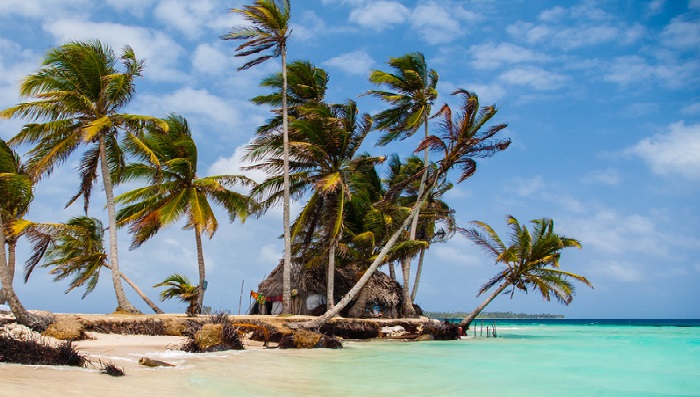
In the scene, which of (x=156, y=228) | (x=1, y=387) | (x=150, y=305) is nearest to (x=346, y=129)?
(x=156, y=228)

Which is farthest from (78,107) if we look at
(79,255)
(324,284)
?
(324,284)

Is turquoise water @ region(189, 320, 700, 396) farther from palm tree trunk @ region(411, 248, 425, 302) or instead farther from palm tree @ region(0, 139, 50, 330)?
palm tree trunk @ region(411, 248, 425, 302)

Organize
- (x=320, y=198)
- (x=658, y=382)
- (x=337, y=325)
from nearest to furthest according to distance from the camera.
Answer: (x=658, y=382), (x=337, y=325), (x=320, y=198)

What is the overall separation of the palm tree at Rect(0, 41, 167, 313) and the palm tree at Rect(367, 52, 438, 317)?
1017cm

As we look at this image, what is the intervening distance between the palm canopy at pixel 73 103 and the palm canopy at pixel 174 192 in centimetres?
193

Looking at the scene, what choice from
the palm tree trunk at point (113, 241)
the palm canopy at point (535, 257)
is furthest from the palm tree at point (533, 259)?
the palm tree trunk at point (113, 241)

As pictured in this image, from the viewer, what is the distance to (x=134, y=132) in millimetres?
18281

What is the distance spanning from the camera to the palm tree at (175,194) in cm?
1931

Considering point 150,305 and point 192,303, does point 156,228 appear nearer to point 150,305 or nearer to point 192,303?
point 150,305

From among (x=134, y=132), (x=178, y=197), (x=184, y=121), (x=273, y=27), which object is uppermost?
Answer: (x=273, y=27)

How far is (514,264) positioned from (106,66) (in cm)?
1706

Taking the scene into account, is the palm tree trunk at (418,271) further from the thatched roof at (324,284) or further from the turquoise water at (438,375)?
the turquoise water at (438,375)

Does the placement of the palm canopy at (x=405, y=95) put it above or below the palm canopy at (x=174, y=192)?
above

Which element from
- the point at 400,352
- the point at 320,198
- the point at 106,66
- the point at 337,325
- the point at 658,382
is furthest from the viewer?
the point at 320,198
